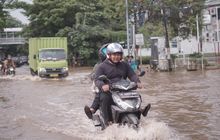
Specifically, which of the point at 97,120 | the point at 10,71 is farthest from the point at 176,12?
the point at 97,120

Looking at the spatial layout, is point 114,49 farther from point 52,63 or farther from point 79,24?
point 79,24

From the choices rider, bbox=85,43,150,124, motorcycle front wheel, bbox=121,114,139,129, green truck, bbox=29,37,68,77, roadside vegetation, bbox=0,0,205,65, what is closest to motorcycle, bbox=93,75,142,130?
motorcycle front wheel, bbox=121,114,139,129

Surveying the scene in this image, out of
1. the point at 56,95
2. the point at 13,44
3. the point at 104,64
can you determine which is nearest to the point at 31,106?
the point at 56,95

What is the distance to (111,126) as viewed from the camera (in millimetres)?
8922

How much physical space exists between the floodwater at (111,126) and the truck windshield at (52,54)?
1090 centimetres

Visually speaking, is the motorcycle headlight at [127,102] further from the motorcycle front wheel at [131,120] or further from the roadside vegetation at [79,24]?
the roadside vegetation at [79,24]

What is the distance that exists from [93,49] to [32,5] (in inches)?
349

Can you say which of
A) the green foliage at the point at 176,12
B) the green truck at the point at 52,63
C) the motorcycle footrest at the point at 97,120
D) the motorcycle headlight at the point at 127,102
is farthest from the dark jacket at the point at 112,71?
the green foliage at the point at 176,12

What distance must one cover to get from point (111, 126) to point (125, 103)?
646mm

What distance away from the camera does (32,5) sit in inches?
2124

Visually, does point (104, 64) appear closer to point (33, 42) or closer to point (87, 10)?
point (33, 42)

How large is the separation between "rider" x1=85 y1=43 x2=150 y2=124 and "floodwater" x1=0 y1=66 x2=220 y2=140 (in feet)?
1.15

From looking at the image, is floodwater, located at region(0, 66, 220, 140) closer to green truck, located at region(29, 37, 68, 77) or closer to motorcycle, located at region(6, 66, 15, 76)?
green truck, located at region(29, 37, 68, 77)

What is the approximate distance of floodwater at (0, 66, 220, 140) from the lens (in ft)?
31.0
